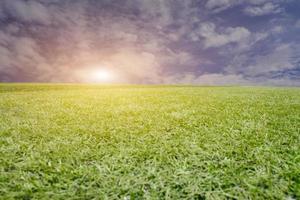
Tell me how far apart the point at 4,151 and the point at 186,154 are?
341cm

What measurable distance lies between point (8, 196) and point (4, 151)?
1777 mm

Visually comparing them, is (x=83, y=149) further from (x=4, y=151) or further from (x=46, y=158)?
(x=4, y=151)

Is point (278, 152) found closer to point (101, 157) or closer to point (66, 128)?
point (101, 157)

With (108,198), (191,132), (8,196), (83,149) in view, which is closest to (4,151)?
(83,149)


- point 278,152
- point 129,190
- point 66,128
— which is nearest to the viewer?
point 129,190

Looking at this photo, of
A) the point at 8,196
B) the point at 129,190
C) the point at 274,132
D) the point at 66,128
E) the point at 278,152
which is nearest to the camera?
the point at 8,196

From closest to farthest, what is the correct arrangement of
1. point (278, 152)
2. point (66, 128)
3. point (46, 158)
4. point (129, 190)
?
point (129, 190) < point (46, 158) < point (278, 152) < point (66, 128)

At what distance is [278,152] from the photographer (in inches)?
163

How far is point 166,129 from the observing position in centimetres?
579

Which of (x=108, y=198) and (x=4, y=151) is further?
(x=4, y=151)

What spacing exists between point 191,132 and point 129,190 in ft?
9.64

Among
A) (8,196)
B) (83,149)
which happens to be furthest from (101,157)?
(8,196)

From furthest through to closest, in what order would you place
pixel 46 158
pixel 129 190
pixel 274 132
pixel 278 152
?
pixel 274 132
pixel 278 152
pixel 46 158
pixel 129 190

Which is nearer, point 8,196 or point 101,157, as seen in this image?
point 8,196
